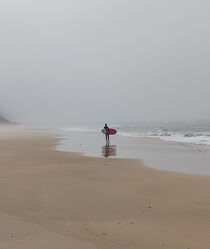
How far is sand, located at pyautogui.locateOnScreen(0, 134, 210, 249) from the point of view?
4.75 metres

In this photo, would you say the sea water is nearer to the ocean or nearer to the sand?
the ocean

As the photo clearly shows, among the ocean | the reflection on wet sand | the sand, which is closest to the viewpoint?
the sand

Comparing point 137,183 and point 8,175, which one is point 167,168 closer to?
point 137,183

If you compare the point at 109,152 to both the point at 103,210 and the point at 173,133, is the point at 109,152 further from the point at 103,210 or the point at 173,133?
the point at 173,133

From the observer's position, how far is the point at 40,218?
5879 mm

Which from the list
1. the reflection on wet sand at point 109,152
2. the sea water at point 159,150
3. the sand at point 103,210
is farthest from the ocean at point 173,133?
the sand at point 103,210

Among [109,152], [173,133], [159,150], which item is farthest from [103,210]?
[173,133]

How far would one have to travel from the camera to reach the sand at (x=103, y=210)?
475 cm

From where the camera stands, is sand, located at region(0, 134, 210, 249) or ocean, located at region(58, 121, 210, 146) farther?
ocean, located at region(58, 121, 210, 146)

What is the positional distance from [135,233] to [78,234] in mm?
882

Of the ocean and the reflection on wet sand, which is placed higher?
the ocean

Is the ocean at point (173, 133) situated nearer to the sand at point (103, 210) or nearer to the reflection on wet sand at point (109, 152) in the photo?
the reflection on wet sand at point (109, 152)

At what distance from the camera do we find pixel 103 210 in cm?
648

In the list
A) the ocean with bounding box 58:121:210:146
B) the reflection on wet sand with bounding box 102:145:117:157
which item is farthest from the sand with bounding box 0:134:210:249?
the ocean with bounding box 58:121:210:146
